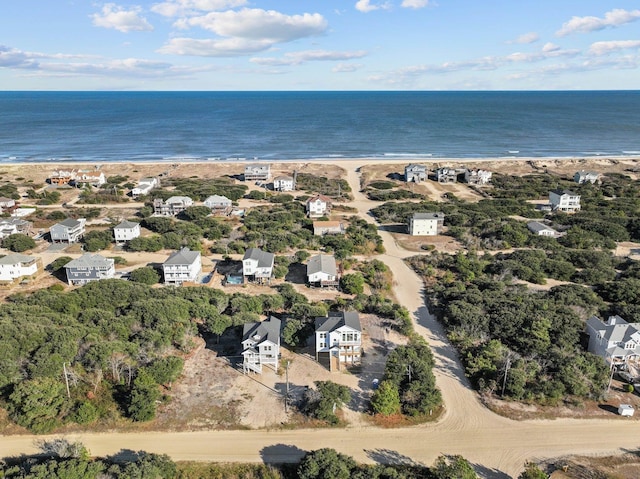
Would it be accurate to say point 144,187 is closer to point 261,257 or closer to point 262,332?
point 261,257

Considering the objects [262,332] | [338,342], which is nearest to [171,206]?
[262,332]

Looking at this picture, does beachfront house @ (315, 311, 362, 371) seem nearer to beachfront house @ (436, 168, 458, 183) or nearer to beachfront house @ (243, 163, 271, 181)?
beachfront house @ (243, 163, 271, 181)

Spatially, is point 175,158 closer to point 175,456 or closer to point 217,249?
point 217,249

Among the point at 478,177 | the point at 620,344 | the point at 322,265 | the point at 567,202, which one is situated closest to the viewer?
the point at 620,344

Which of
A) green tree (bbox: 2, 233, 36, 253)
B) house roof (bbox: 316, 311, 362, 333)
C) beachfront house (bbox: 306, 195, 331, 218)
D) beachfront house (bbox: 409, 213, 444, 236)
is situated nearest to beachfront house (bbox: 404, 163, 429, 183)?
beachfront house (bbox: 306, 195, 331, 218)

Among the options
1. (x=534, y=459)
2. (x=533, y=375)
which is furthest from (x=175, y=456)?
(x=533, y=375)

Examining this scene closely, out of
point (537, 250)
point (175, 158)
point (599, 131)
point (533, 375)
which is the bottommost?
point (533, 375)

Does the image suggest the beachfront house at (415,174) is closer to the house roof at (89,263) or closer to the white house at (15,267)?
the house roof at (89,263)
